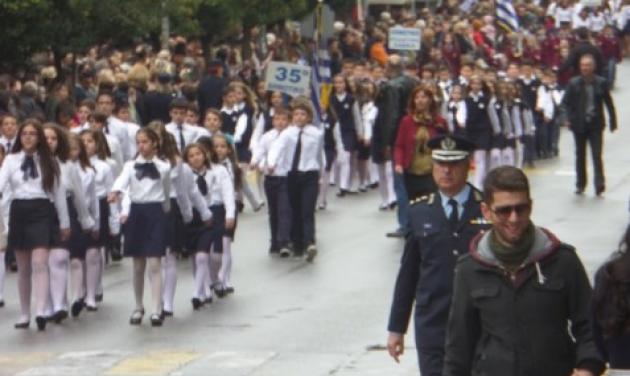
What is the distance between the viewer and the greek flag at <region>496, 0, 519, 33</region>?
54000 mm

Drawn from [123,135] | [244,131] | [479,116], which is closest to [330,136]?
[244,131]

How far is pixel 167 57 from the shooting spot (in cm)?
3369

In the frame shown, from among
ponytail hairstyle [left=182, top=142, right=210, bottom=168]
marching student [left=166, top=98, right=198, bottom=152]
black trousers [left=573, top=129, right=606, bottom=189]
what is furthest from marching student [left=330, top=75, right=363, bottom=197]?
ponytail hairstyle [left=182, top=142, right=210, bottom=168]

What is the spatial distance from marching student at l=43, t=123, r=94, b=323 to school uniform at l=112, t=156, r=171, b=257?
21.2 inches

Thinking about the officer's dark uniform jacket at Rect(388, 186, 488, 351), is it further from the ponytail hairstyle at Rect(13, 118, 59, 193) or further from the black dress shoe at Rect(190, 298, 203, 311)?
the black dress shoe at Rect(190, 298, 203, 311)

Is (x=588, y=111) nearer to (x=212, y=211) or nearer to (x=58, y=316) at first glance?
(x=212, y=211)

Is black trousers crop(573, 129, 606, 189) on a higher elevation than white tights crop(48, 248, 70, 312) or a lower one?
lower

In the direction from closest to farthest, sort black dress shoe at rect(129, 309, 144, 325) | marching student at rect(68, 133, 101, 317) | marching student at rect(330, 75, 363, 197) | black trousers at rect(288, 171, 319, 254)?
1. black dress shoe at rect(129, 309, 144, 325)
2. marching student at rect(68, 133, 101, 317)
3. black trousers at rect(288, 171, 319, 254)
4. marching student at rect(330, 75, 363, 197)

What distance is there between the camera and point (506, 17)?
54094mm

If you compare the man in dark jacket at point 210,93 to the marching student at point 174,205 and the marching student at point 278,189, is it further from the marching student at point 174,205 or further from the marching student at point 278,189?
the marching student at point 174,205

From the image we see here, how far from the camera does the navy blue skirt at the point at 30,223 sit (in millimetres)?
17812

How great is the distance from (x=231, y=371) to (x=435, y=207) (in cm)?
498

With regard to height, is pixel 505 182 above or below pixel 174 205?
above

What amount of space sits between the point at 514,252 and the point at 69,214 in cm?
1054
